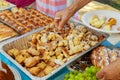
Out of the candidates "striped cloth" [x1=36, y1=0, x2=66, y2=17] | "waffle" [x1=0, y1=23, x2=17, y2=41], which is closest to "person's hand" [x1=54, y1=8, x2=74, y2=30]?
"waffle" [x1=0, y1=23, x2=17, y2=41]

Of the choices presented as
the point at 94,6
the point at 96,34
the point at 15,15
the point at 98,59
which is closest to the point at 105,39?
the point at 96,34

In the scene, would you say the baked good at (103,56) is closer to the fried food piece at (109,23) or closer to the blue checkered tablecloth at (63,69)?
the blue checkered tablecloth at (63,69)

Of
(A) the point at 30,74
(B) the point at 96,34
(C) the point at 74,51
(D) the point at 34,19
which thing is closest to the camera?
Result: (A) the point at 30,74

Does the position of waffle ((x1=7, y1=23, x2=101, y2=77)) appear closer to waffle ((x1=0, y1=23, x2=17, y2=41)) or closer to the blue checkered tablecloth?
the blue checkered tablecloth

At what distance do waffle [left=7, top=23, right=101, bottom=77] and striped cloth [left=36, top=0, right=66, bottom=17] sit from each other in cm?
42

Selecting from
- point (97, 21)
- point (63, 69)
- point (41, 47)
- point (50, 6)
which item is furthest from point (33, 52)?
point (50, 6)

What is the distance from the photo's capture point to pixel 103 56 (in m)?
1.22

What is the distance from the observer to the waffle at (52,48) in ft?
3.98

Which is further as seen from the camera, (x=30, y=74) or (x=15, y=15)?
(x=15, y=15)

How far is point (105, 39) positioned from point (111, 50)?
5.4 inches

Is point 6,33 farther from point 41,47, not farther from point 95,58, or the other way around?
point 95,58

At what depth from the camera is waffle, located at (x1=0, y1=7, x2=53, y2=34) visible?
1661 mm

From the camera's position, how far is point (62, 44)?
1336mm

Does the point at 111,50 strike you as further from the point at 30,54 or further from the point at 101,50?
the point at 30,54
